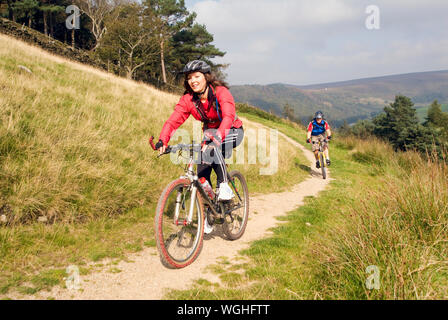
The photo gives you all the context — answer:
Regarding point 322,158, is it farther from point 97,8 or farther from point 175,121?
point 97,8

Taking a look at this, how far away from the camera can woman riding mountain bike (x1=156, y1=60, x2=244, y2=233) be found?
3748 millimetres

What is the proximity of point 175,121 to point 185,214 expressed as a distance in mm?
1290

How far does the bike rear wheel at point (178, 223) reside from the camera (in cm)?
323

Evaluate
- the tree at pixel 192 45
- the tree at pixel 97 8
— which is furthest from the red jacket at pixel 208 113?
the tree at pixel 97 8

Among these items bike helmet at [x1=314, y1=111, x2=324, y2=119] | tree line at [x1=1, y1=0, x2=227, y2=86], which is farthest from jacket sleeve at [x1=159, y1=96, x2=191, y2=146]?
tree line at [x1=1, y1=0, x2=227, y2=86]

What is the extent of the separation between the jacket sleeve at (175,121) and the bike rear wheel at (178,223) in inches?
25.8

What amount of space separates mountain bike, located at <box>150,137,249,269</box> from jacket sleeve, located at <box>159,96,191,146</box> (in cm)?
27

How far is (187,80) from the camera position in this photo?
395 centimetres

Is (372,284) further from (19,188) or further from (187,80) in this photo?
(19,188)

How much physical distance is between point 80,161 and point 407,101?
88.5m

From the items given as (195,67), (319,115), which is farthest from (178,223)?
(319,115)

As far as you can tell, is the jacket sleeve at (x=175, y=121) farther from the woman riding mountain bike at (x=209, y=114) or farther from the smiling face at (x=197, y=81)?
the smiling face at (x=197, y=81)

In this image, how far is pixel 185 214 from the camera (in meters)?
3.67

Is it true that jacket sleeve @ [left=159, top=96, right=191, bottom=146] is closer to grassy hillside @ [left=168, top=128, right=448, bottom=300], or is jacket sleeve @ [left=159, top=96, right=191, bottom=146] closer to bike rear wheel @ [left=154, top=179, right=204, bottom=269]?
bike rear wheel @ [left=154, top=179, right=204, bottom=269]
